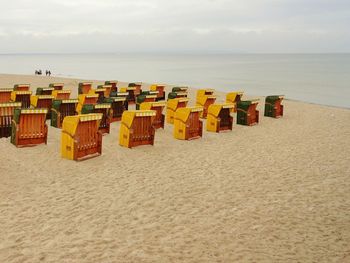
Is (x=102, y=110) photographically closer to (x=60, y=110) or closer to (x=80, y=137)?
(x=60, y=110)

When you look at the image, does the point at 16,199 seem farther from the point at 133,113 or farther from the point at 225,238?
the point at 133,113

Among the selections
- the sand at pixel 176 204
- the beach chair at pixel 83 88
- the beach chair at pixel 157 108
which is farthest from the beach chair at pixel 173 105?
the beach chair at pixel 83 88

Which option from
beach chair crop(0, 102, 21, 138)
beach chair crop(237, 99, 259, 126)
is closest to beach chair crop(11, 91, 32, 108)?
beach chair crop(0, 102, 21, 138)

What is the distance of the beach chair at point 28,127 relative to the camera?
1162 cm

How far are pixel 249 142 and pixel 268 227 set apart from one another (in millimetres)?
7957

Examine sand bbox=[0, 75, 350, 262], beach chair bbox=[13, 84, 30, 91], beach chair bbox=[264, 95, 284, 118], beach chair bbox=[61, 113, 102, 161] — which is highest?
beach chair bbox=[13, 84, 30, 91]

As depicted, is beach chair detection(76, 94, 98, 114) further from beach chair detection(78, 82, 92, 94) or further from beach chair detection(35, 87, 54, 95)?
beach chair detection(78, 82, 92, 94)

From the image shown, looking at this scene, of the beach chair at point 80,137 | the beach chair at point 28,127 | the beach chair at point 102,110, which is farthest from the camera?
the beach chair at point 102,110

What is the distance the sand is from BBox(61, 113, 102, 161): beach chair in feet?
0.96

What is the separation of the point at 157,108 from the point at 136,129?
299 cm

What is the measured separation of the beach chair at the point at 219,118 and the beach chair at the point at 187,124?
1449mm

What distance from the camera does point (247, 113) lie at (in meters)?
18.2

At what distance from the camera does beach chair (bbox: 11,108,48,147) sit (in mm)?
11625

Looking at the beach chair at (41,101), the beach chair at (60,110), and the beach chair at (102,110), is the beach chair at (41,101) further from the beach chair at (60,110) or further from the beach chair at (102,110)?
the beach chair at (102,110)
